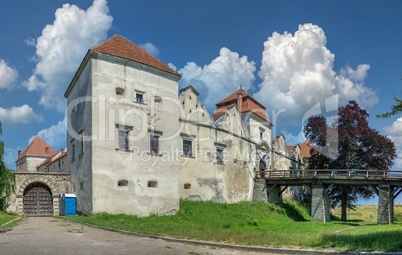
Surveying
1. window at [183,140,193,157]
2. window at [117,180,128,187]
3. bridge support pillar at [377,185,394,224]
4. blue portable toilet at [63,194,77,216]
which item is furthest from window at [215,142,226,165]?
bridge support pillar at [377,185,394,224]

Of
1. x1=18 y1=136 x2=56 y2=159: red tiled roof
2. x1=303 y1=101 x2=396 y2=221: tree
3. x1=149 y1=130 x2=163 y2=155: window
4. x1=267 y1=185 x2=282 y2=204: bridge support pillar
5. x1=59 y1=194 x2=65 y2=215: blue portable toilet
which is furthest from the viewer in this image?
x1=18 y1=136 x2=56 y2=159: red tiled roof

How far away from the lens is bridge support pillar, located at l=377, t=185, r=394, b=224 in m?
30.1

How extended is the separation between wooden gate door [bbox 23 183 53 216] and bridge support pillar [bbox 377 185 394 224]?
24.3m

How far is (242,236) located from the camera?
14.1 metres

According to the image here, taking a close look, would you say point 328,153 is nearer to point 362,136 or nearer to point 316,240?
point 362,136

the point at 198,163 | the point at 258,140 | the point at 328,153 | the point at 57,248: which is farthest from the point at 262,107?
the point at 57,248

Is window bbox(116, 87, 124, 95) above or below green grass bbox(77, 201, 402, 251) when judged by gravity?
above

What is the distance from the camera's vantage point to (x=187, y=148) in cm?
3053

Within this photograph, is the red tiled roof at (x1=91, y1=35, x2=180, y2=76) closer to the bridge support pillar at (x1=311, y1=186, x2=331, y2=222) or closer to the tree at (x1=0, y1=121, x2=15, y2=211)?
the tree at (x1=0, y1=121, x2=15, y2=211)

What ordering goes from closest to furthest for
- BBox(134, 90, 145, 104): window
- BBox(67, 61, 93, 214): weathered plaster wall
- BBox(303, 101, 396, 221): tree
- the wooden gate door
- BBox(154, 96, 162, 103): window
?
BBox(67, 61, 93, 214): weathered plaster wall < BBox(134, 90, 145, 104): window < the wooden gate door < BBox(154, 96, 162, 103): window < BBox(303, 101, 396, 221): tree

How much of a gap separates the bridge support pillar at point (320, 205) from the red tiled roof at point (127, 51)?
1557 cm

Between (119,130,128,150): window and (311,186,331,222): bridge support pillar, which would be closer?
(119,130,128,150): window

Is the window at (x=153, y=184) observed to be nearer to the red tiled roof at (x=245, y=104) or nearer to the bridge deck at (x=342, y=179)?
the bridge deck at (x=342, y=179)

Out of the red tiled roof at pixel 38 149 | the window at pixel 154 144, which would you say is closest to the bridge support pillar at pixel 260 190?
the window at pixel 154 144
